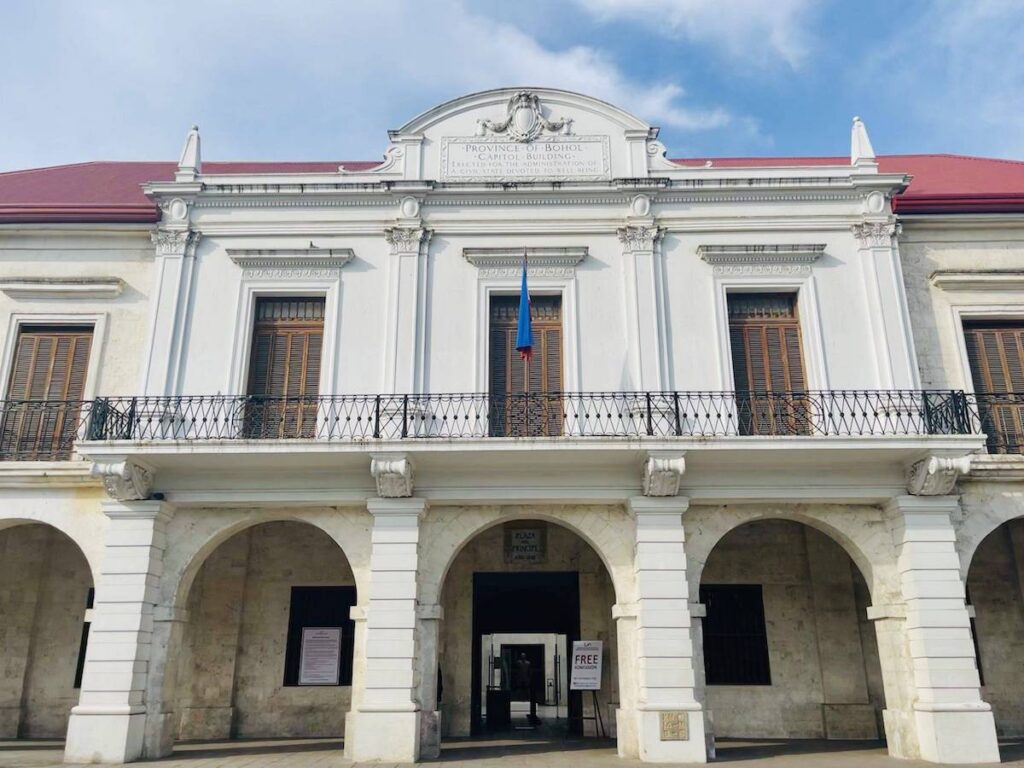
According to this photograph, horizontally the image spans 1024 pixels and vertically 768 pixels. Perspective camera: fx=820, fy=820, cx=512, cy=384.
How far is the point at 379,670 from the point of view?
418 inches

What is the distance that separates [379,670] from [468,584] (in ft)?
9.94

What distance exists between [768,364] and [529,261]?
395 centimetres

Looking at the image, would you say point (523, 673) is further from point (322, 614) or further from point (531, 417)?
point (531, 417)

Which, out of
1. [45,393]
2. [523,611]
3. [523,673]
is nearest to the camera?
[45,393]

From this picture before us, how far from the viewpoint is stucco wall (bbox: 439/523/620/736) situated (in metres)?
13.0

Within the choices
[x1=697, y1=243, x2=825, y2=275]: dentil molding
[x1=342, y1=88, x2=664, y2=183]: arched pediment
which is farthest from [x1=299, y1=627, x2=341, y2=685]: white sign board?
[x1=697, y1=243, x2=825, y2=275]: dentil molding

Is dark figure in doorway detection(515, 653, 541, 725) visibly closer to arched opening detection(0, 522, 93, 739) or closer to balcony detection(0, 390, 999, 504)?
balcony detection(0, 390, 999, 504)

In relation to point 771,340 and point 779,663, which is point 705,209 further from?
point 779,663

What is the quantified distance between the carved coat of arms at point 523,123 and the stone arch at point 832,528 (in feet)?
21.5

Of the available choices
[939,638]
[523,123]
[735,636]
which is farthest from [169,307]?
[939,638]

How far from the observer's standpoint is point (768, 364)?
40.4 ft

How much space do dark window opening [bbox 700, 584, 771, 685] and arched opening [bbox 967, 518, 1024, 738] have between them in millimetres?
3243

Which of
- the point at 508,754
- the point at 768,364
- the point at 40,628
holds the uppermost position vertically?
the point at 768,364

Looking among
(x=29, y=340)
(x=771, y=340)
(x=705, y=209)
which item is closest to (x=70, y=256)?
(x=29, y=340)
